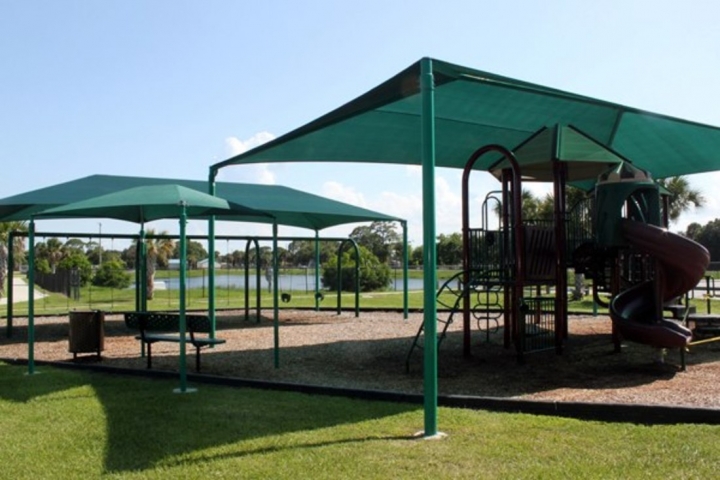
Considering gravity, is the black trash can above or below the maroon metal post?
below

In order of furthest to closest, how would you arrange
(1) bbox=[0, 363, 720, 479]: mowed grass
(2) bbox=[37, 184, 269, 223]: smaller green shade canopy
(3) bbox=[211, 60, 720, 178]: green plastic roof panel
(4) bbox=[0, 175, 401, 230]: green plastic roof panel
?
(4) bbox=[0, 175, 401, 230]: green plastic roof panel
(3) bbox=[211, 60, 720, 178]: green plastic roof panel
(2) bbox=[37, 184, 269, 223]: smaller green shade canopy
(1) bbox=[0, 363, 720, 479]: mowed grass

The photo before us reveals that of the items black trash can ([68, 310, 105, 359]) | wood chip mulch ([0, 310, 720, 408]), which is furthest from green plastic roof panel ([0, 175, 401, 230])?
black trash can ([68, 310, 105, 359])

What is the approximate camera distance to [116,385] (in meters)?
8.16

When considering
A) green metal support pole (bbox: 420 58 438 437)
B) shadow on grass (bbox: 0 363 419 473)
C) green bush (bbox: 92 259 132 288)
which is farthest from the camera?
green bush (bbox: 92 259 132 288)

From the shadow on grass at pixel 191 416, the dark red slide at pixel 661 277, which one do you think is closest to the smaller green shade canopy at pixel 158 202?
the shadow on grass at pixel 191 416

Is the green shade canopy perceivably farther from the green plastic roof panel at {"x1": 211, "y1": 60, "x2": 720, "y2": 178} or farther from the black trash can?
the black trash can

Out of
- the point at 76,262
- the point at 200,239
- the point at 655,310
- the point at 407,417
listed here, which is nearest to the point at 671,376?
the point at 655,310

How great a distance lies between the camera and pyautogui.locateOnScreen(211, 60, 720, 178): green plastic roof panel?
29.4 ft

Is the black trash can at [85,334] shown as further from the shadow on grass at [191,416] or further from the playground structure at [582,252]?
the playground structure at [582,252]

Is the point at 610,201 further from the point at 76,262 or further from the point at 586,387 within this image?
the point at 76,262

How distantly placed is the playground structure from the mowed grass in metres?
3.18

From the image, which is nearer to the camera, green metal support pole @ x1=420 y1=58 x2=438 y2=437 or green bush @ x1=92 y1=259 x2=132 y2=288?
green metal support pole @ x1=420 y1=58 x2=438 y2=437

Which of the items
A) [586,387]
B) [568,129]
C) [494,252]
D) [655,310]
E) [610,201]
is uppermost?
[568,129]

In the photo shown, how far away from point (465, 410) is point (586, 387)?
6.82 feet
